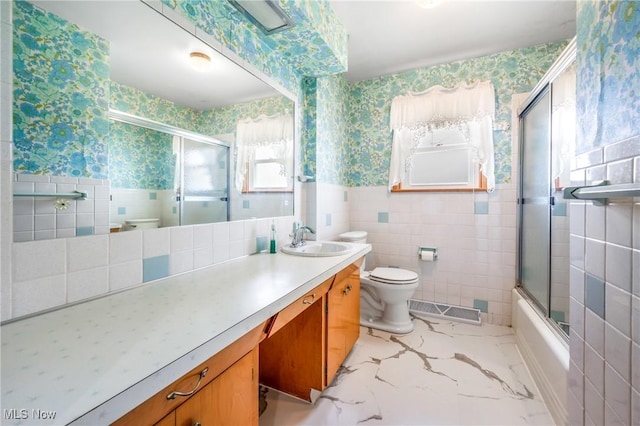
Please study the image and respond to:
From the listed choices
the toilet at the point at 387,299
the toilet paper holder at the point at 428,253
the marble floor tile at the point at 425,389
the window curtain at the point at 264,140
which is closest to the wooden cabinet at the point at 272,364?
A: the marble floor tile at the point at 425,389

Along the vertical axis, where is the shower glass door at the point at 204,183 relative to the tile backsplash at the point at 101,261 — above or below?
above

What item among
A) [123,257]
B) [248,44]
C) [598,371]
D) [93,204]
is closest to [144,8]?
[248,44]

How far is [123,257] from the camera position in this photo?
3.38 ft

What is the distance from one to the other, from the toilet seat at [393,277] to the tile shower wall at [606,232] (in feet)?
3.78

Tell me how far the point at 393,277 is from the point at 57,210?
83.8 inches

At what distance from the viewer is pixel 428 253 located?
2592 mm

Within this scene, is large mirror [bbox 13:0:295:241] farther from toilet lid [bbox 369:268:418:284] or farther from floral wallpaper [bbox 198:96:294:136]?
toilet lid [bbox 369:268:418:284]

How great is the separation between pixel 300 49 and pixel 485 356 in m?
2.58

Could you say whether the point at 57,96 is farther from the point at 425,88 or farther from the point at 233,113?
the point at 425,88

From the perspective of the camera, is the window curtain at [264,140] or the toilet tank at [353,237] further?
the toilet tank at [353,237]

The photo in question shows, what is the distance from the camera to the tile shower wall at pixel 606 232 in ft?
2.56

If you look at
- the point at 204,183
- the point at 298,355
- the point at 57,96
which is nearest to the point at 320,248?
the point at 298,355

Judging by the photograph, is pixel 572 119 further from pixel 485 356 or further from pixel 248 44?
pixel 248 44

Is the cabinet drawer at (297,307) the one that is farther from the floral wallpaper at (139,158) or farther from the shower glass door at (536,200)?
the shower glass door at (536,200)
